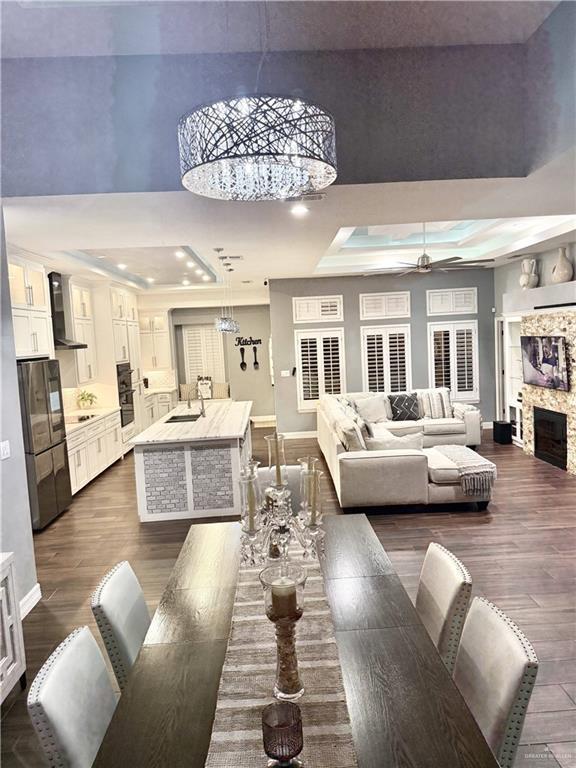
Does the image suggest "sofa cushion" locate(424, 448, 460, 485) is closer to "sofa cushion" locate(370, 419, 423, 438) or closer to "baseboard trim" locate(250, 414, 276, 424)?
"sofa cushion" locate(370, 419, 423, 438)

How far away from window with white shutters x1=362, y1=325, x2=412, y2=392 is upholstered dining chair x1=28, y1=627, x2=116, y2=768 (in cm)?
755

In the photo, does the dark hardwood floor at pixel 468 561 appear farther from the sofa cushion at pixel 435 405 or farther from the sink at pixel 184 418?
the sofa cushion at pixel 435 405

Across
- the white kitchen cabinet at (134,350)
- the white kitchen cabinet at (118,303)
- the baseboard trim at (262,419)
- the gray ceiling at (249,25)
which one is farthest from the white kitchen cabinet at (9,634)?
the baseboard trim at (262,419)

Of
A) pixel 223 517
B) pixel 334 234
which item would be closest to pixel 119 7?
pixel 334 234

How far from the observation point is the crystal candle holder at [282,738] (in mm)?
1126

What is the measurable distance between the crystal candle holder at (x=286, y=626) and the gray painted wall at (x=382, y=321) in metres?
7.48

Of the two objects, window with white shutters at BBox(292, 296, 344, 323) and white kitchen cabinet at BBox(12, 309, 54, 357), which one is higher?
window with white shutters at BBox(292, 296, 344, 323)

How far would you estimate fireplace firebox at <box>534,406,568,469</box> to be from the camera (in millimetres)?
6277

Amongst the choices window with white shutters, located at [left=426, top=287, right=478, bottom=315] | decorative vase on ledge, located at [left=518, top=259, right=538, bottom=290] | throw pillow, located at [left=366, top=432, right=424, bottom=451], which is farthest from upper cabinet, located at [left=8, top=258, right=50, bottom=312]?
decorative vase on ledge, located at [left=518, top=259, right=538, bottom=290]

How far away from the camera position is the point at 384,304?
8.76m

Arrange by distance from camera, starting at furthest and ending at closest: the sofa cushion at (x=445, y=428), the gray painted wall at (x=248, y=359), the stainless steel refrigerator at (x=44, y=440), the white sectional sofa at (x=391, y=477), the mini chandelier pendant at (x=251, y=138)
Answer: the gray painted wall at (x=248, y=359), the sofa cushion at (x=445, y=428), the white sectional sofa at (x=391, y=477), the stainless steel refrigerator at (x=44, y=440), the mini chandelier pendant at (x=251, y=138)

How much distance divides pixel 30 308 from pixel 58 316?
1.16 meters

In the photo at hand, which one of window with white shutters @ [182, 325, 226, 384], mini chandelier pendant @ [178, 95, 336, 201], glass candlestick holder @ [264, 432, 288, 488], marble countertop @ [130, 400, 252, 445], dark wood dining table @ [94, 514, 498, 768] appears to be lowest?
dark wood dining table @ [94, 514, 498, 768]

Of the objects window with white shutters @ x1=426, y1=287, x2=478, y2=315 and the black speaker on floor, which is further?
window with white shutters @ x1=426, y1=287, x2=478, y2=315
